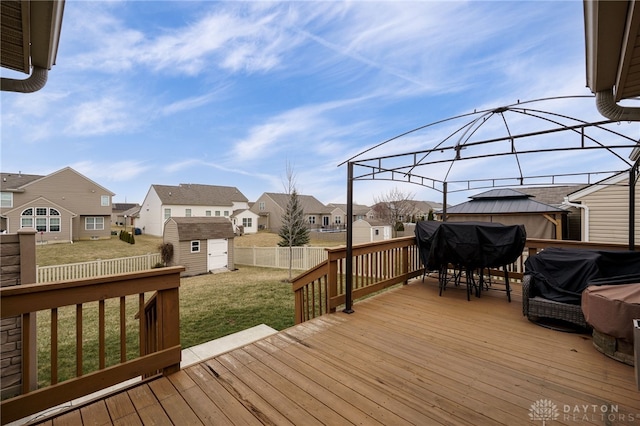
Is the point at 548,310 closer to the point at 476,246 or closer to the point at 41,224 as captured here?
the point at 476,246

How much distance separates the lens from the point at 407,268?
5.34m

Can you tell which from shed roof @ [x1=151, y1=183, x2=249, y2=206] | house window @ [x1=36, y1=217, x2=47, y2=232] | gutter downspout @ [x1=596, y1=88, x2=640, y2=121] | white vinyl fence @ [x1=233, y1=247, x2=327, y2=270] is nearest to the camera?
gutter downspout @ [x1=596, y1=88, x2=640, y2=121]

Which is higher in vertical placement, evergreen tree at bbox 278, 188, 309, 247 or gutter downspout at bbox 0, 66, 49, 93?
gutter downspout at bbox 0, 66, 49, 93

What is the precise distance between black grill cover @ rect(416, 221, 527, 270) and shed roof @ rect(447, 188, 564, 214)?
8180mm

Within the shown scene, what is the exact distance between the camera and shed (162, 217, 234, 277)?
12430mm

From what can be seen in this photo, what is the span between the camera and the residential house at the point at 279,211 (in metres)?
31.7

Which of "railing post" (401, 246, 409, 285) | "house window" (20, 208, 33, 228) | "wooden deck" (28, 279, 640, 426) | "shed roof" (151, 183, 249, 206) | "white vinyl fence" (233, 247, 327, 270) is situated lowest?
"white vinyl fence" (233, 247, 327, 270)

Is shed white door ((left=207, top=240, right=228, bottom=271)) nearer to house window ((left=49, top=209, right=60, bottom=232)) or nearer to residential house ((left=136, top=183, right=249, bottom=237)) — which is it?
residential house ((left=136, top=183, right=249, bottom=237))

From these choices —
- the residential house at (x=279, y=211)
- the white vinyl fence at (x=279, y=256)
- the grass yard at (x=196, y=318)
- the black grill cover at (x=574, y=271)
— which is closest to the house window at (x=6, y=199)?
the white vinyl fence at (x=279, y=256)

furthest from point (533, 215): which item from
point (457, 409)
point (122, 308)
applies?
point (122, 308)

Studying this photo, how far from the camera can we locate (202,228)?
13.2 metres

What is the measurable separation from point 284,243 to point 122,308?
1412 cm

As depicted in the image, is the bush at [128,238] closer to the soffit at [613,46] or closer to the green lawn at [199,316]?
the green lawn at [199,316]

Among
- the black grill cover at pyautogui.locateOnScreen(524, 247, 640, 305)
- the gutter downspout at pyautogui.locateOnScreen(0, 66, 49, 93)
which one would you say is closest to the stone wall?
the gutter downspout at pyautogui.locateOnScreen(0, 66, 49, 93)
